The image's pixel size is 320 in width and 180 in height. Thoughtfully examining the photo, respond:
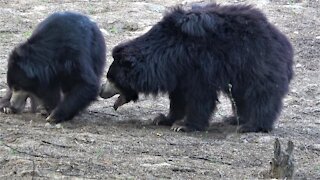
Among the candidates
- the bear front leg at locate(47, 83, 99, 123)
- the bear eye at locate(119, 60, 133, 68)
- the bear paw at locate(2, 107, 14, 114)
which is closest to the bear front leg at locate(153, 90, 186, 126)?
the bear eye at locate(119, 60, 133, 68)

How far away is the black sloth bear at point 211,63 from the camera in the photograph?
7082mm

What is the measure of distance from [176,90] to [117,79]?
0.50 metres

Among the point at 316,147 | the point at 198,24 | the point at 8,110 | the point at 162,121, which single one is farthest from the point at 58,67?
the point at 316,147

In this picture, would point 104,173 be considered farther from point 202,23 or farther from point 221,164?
point 202,23

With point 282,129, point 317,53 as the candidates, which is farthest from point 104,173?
point 317,53

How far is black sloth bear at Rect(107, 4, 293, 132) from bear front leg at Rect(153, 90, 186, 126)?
0.35ft

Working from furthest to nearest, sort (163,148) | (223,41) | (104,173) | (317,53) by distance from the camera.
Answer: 1. (317,53)
2. (223,41)
3. (163,148)
4. (104,173)

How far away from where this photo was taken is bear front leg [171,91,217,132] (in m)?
7.12

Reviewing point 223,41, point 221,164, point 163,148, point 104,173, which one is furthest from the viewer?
point 223,41

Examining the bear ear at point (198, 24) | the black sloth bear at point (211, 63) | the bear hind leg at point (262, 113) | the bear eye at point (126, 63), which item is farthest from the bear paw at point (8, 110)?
the bear hind leg at point (262, 113)

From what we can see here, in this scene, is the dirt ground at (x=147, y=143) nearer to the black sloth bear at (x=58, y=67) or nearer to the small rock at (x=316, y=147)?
the small rock at (x=316, y=147)

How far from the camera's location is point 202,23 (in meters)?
7.08

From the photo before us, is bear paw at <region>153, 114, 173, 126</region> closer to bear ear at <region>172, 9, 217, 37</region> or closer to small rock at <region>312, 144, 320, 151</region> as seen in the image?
bear ear at <region>172, 9, 217, 37</region>

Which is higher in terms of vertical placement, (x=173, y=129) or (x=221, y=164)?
(x=221, y=164)
